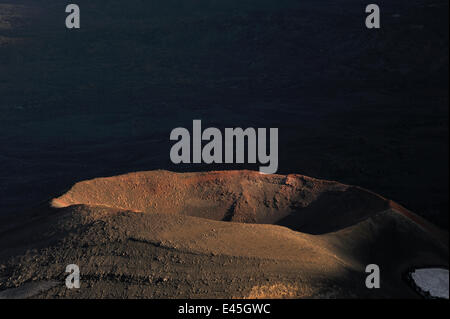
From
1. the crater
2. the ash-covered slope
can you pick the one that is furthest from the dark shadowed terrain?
the ash-covered slope

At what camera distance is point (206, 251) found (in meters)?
5.12

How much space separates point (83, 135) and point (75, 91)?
14.3 feet

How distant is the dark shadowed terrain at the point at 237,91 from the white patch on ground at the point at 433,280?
12.0 ft

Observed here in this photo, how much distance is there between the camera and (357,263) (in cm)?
568

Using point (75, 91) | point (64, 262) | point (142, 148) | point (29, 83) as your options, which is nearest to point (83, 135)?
point (142, 148)

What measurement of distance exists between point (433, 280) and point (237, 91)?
43.5ft

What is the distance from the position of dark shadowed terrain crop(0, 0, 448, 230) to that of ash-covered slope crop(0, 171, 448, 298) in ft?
10.8

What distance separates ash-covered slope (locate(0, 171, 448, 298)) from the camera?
4711mm

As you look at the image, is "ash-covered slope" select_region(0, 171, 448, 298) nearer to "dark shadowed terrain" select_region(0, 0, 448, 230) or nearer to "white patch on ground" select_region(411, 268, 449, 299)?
"white patch on ground" select_region(411, 268, 449, 299)
